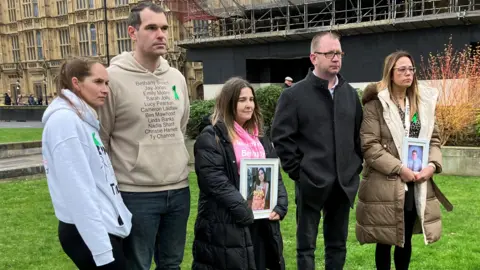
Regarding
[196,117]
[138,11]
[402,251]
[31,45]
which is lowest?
[402,251]

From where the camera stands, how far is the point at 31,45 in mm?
51750

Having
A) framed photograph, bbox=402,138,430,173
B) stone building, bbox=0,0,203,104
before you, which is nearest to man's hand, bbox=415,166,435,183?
framed photograph, bbox=402,138,430,173

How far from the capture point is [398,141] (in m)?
Answer: 3.72

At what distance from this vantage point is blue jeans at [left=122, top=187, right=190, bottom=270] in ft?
9.53

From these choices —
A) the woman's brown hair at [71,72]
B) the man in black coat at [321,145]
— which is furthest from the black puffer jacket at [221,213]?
the woman's brown hair at [71,72]

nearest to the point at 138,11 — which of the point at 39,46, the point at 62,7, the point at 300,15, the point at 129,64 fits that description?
the point at 129,64

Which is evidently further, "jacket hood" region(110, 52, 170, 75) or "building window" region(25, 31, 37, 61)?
"building window" region(25, 31, 37, 61)

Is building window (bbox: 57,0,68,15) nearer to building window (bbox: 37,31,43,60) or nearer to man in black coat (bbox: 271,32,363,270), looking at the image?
building window (bbox: 37,31,43,60)

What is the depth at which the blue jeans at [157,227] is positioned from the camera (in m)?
2.91

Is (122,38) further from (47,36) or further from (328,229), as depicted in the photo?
(328,229)

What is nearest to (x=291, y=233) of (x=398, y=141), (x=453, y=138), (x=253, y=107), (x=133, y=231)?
(x=398, y=141)

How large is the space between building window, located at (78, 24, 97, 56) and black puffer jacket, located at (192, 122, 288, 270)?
153 feet

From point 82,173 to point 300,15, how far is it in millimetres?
22026

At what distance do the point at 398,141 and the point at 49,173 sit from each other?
272 cm
